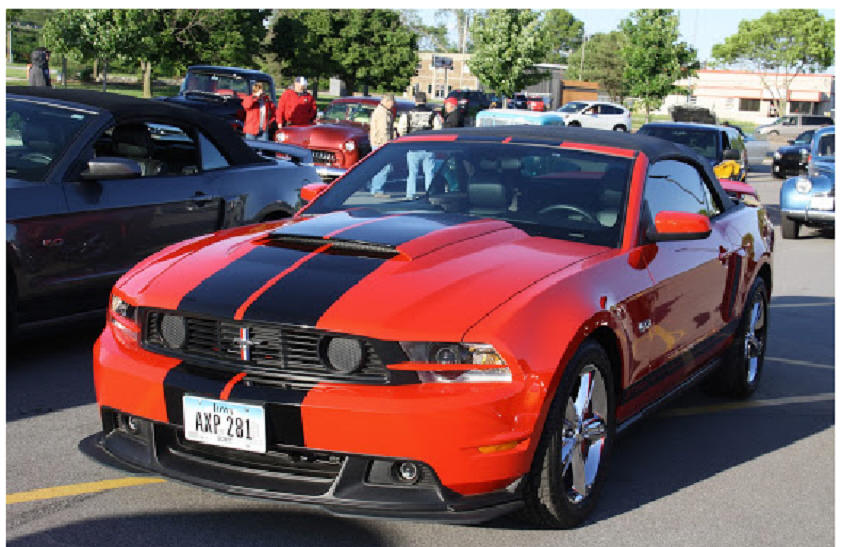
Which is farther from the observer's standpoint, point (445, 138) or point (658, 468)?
point (445, 138)

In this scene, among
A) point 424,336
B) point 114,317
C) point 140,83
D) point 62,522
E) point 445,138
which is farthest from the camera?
point 140,83

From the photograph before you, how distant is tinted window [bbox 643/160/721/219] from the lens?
5.33 m

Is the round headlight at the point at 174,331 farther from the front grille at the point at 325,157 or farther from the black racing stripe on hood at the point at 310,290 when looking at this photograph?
the front grille at the point at 325,157

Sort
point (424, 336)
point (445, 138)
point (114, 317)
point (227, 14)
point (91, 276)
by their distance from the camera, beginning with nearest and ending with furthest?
point (424, 336) < point (114, 317) < point (445, 138) < point (91, 276) < point (227, 14)

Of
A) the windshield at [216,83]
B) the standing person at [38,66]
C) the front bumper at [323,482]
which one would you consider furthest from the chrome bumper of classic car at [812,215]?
the standing person at [38,66]

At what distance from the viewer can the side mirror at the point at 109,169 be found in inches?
255

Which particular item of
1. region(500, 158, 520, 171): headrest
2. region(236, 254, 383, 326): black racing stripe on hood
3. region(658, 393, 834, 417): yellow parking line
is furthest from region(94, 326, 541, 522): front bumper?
region(658, 393, 834, 417): yellow parking line

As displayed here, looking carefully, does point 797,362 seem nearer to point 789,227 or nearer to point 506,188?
point 506,188

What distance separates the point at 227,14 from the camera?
1951 inches

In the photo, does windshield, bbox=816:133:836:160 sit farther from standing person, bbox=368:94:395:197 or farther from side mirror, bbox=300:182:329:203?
side mirror, bbox=300:182:329:203

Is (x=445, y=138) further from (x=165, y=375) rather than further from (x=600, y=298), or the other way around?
(x=165, y=375)

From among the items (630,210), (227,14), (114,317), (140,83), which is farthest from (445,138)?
(140,83)

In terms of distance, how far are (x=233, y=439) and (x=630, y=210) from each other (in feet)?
7.25

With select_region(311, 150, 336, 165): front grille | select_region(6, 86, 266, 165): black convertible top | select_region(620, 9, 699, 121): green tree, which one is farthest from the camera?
select_region(620, 9, 699, 121): green tree
